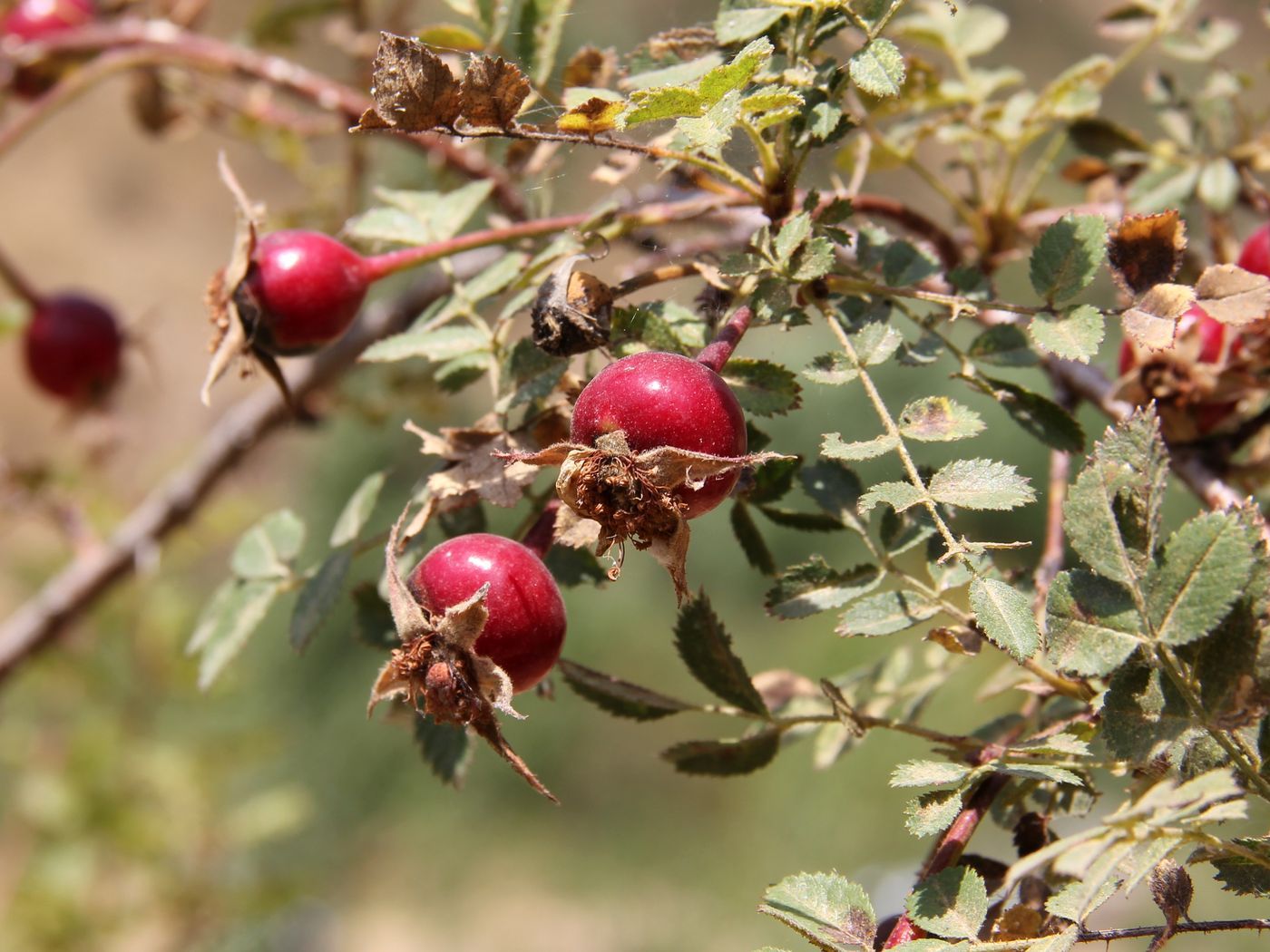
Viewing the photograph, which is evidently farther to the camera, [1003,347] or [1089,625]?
[1003,347]

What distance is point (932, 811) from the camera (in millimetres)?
490

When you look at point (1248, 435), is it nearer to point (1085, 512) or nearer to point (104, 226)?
point (1085, 512)

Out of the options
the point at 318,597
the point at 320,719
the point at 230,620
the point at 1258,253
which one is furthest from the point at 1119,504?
the point at 320,719

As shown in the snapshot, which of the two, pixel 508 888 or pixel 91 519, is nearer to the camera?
pixel 91 519

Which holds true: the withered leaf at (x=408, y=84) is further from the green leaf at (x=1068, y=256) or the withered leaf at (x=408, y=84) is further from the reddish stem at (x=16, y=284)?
the reddish stem at (x=16, y=284)

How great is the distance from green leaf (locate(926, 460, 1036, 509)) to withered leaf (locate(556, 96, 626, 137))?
23 cm

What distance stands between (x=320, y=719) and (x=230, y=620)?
11.3ft

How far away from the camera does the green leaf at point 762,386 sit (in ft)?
1.82

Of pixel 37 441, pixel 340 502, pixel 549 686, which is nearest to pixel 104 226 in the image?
pixel 37 441

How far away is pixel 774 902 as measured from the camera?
1.66 ft

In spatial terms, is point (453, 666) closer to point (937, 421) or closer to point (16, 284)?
point (937, 421)

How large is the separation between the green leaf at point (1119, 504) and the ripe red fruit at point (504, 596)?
0.81 ft

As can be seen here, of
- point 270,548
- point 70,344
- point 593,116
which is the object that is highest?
point 593,116

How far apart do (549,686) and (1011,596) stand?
30cm
